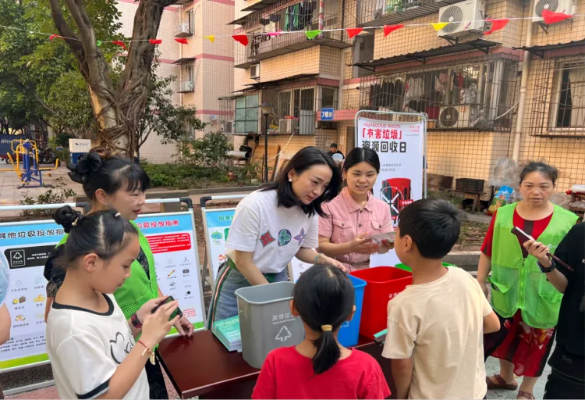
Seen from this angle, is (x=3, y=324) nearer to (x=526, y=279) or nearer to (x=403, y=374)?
(x=403, y=374)

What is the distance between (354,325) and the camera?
5.17ft

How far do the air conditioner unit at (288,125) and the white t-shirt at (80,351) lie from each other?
12.0 meters

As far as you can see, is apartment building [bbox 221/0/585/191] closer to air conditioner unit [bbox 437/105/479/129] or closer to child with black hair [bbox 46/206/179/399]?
air conditioner unit [bbox 437/105/479/129]

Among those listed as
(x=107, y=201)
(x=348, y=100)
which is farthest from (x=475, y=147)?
(x=107, y=201)

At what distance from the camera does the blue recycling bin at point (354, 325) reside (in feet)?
5.05

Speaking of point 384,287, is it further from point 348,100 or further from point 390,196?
point 348,100

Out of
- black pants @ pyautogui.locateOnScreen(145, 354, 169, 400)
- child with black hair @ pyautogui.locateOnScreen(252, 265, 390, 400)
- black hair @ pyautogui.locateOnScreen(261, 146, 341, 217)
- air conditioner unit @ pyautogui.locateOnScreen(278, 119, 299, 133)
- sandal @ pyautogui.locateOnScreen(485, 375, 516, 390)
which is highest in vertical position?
air conditioner unit @ pyautogui.locateOnScreen(278, 119, 299, 133)

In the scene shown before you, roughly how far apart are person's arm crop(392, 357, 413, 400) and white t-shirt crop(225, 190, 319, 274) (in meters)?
0.79

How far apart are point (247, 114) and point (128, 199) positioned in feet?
47.0

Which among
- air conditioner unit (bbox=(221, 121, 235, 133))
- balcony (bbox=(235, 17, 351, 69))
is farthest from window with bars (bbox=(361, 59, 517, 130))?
air conditioner unit (bbox=(221, 121, 235, 133))

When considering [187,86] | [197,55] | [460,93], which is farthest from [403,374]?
[187,86]

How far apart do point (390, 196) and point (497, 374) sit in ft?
5.62

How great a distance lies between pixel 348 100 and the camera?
12.1 metres

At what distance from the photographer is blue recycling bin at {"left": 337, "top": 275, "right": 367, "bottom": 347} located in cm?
154
